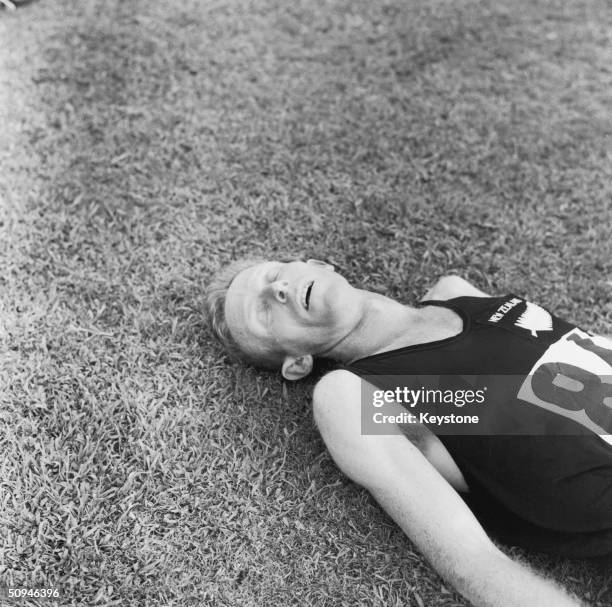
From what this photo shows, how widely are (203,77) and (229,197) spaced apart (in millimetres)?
1442

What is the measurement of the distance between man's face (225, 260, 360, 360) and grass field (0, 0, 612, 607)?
0.28 metres

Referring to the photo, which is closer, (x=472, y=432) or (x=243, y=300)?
(x=472, y=432)

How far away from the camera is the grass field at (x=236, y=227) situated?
2947mm

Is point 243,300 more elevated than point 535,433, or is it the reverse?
point 535,433

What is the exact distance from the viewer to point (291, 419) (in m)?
3.39

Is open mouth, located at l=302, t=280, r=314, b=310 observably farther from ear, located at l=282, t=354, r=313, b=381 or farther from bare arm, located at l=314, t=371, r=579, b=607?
bare arm, located at l=314, t=371, r=579, b=607

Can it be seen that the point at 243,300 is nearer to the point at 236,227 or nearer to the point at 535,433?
the point at 236,227

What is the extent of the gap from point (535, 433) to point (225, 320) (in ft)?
5.65

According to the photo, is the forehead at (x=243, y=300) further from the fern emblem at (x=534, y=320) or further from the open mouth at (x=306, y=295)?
the fern emblem at (x=534, y=320)

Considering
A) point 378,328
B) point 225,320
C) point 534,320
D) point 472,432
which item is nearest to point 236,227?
point 225,320

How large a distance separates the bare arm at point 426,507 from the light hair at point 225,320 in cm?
58

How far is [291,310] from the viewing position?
129 inches

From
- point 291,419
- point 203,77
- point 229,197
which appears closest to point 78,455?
point 291,419

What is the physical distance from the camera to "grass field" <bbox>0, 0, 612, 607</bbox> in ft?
Result: 9.67
